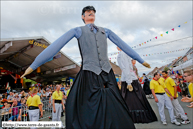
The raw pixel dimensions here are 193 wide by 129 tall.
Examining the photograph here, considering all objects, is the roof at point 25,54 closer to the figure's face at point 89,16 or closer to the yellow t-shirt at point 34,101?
the yellow t-shirt at point 34,101

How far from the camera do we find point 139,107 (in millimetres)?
2938

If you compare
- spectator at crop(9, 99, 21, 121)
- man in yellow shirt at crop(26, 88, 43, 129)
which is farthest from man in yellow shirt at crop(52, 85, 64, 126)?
spectator at crop(9, 99, 21, 121)

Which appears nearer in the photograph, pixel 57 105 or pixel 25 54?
pixel 57 105

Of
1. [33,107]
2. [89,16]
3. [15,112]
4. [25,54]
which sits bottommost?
[15,112]

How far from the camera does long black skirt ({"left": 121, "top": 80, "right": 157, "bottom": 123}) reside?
2.88 metres

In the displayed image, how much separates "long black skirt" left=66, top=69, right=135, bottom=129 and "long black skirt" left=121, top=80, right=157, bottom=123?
1.64 metres

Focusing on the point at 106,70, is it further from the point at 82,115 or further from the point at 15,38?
the point at 15,38

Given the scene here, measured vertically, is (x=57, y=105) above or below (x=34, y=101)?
below

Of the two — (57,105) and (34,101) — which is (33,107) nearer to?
(34,101)

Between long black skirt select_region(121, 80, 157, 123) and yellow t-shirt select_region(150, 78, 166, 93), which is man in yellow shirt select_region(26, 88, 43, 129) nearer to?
long black skirt select_region(121, 80, 157, 123)

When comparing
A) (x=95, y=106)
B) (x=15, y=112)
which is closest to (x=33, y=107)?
(x=15, y=112)

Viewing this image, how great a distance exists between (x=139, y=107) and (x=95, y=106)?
1.96 meters

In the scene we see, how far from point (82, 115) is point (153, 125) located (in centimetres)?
380

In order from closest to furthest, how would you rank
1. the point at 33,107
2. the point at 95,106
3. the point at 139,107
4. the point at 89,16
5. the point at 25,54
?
1. the point at 95,106
2. the point at 89,16
3. the point at 139,107
4. the point at 33,107
5. the point at 25,54
